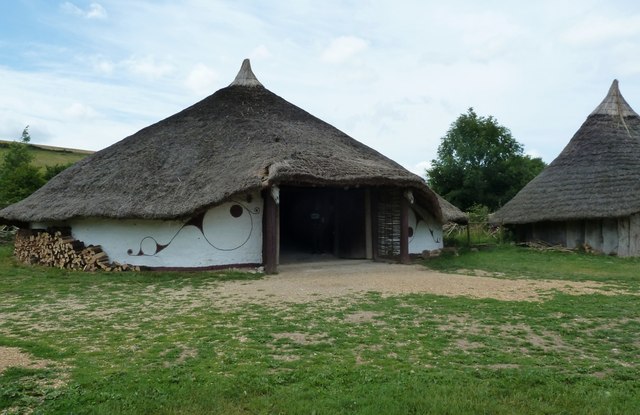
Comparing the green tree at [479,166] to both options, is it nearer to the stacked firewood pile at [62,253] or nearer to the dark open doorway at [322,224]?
the dark open doorway at [322,224]

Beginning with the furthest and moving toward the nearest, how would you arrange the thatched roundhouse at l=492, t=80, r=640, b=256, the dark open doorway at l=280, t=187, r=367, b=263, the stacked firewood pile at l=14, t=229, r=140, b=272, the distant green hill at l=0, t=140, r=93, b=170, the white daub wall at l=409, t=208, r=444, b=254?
the distant green hill at l=0, t=140, r=93, b=170 → the thatched roundhouse at l=492, t=80, r=640, b=256 → the white daub wall at l=409, t=208, r=444, b=254 → the dark open doorway at l=280, t=187, r=367, b=263 → the stacked firewood pile at l=14, t=229, r=140, b=272

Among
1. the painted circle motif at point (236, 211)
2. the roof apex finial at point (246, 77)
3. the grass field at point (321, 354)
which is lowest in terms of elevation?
the grass field at point (321, 354)

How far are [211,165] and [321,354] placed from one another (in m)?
9.10

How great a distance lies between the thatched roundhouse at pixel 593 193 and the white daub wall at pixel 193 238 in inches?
369

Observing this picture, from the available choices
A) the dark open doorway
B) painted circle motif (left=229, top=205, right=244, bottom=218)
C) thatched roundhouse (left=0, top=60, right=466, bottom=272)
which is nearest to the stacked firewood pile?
thatched roundhouse (left=0, top=60, right=466, bottom=272)

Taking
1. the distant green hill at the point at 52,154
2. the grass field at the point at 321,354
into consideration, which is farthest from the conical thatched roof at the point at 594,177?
the distant green hill at the point at 52,154

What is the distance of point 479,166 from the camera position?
29359mm

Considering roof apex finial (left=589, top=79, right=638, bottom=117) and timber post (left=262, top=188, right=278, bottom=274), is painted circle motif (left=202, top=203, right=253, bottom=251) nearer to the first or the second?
timber post (left=262, top=188, right=278, bottom=274)

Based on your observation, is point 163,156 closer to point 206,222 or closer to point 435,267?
point 206,222

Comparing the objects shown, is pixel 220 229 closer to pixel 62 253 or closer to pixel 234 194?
pixel 234 194

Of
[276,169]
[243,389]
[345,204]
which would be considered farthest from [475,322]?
[345,204]

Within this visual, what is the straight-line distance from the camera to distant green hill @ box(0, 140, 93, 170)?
34250 mm

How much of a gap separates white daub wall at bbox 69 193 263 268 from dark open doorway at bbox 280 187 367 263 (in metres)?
2.35

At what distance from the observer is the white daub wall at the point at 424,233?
16203 mm
